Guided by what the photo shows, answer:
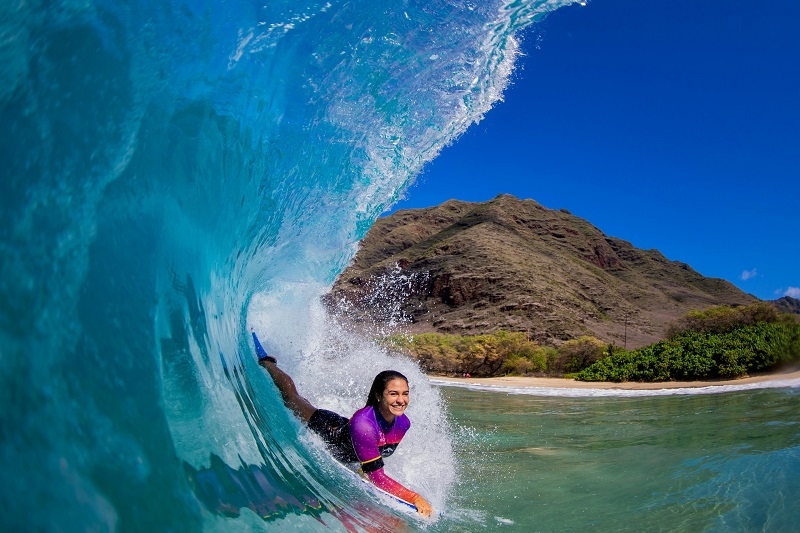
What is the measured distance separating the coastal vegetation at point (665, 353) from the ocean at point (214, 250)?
47.3 feet

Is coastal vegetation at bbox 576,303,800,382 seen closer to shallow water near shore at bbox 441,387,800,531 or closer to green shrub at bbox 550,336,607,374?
green shrub at bbox 550,336,607,374

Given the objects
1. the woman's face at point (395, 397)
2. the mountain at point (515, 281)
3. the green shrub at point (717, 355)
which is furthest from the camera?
the mountain at point (515, 281)

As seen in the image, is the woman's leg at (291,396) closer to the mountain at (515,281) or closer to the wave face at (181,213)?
the wave face at (181,213)

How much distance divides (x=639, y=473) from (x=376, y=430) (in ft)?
10.5

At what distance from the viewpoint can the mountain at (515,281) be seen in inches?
2677

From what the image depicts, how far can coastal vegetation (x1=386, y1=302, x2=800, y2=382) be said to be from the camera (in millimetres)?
19391

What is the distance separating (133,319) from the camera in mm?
2369

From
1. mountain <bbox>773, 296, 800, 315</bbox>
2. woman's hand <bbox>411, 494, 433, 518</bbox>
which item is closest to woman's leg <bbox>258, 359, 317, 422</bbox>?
woman's hand <bbox>411, 494, 433, 518</bbox>

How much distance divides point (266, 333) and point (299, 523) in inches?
203

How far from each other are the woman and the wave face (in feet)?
0.68

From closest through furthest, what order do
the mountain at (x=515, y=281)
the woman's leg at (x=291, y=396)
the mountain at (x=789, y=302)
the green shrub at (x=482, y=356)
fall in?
1. the woman's leg at (x=291, y=396)
2. the green shrub at (x=482, y=356)
3. the mountain at (x=515, y=281)
4. the mountain at (x=789, y=302)

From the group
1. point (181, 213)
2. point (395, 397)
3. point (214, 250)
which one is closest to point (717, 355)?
point (395, 397)

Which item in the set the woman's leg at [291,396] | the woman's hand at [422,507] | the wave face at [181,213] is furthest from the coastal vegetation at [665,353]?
the woman's hand at [422,507]

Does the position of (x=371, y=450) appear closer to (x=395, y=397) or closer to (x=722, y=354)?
(x=395, y=397)
